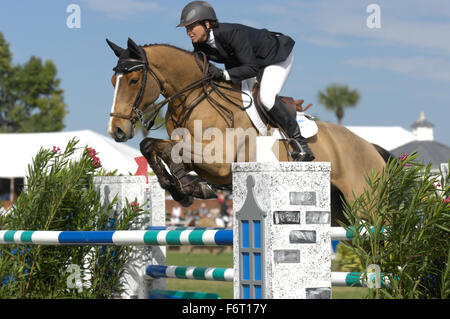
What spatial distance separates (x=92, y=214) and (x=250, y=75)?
1.57 metres

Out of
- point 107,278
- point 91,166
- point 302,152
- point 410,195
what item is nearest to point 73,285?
point 107,278

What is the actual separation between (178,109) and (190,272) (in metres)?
1.23

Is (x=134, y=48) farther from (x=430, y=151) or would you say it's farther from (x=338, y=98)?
(x=338, y=98)

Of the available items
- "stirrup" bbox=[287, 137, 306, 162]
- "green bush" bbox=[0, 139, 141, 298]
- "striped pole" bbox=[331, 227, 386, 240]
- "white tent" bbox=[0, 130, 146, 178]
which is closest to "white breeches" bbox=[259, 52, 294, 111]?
"stirrup" bbox=[287, 137, 306, 162]

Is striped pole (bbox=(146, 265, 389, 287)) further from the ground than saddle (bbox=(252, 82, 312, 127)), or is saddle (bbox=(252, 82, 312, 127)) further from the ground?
saddle (bbox=(252, 82, 312, 127))

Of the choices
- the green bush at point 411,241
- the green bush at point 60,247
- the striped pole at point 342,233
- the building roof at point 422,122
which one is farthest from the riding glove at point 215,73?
the building roof at point 422,122

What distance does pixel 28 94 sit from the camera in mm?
38906

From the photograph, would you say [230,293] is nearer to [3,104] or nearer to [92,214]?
[92,214]

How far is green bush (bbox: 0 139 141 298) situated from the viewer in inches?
183

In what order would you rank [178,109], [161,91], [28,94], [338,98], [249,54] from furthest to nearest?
[338,98]
[28,94]
[161,91]
[178,109]
[249,54]

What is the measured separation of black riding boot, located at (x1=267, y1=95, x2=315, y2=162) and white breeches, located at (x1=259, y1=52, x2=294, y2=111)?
53 mm

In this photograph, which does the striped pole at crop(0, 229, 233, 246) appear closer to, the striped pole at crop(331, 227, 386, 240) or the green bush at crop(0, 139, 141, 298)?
the green bush at crop(0, 139, 141, 298)

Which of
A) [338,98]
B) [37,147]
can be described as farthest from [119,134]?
[338,98]

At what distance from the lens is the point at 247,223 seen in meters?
2.88
